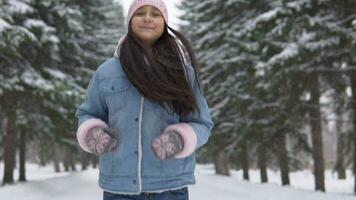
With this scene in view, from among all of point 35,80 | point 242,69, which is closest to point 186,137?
point 35,80

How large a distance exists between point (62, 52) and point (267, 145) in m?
8.39

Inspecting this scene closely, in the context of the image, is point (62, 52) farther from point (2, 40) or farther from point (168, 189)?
point (168, 189)

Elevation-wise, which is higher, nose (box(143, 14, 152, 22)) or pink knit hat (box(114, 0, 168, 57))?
pink knit hat (box(114, 0, 168, 57))

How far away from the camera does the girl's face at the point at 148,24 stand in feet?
9.46

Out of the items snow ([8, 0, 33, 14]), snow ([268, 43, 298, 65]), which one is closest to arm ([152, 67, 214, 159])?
snow ([268, 43, 298, 65])

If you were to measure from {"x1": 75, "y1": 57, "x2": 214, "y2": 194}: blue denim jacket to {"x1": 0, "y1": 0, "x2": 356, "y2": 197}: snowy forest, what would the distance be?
6787 mm

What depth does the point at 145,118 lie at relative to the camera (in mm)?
2668

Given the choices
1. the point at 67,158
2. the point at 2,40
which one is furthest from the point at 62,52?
the point at 67,158

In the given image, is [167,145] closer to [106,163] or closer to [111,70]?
[106,163]

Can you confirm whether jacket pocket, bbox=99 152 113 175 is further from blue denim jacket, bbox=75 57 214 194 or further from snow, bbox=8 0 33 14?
snow, bbox=8 0 33 14

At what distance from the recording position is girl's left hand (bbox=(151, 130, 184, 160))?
2.56 metres

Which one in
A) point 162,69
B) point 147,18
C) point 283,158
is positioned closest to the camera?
point 162,69

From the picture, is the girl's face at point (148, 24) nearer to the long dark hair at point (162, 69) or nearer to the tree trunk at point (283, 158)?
the long dark hair at point (162, 69)

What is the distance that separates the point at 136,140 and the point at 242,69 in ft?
62.9
